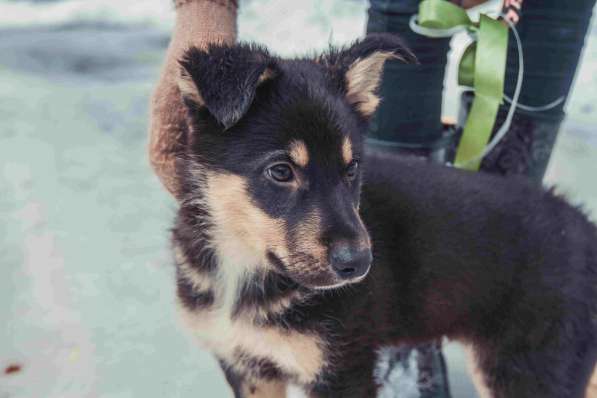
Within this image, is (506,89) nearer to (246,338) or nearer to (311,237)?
(311,237)

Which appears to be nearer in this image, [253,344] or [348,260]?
[348,260]

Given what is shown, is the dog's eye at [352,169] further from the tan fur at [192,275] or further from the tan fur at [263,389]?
the tan fur at [263,389]

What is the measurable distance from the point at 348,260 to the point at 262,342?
472 millimetres

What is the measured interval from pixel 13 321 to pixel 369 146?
1880mm

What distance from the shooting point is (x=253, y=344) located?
209cm

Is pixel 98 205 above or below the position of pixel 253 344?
below

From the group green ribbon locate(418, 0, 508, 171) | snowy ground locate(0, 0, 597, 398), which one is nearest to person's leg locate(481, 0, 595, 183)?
green ribbon locate(418, 0, 508, 171)

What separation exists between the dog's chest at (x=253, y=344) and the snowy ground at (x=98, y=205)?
25.2 inches

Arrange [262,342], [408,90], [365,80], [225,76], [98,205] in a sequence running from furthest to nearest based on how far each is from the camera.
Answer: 1. [98,205]
2. [408,90]
3. [365,80]
4. [262,342]
5. [225,76]

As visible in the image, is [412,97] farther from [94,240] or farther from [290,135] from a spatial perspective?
[94,240]

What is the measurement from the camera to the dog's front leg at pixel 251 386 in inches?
90.2

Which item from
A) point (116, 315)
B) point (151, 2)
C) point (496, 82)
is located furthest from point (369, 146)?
point (151, 2)

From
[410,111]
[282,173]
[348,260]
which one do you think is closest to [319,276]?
[348,260]

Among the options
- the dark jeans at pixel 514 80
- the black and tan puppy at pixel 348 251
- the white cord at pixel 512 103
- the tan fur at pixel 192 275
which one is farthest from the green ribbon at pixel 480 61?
the tan fur at pixel 192 275
